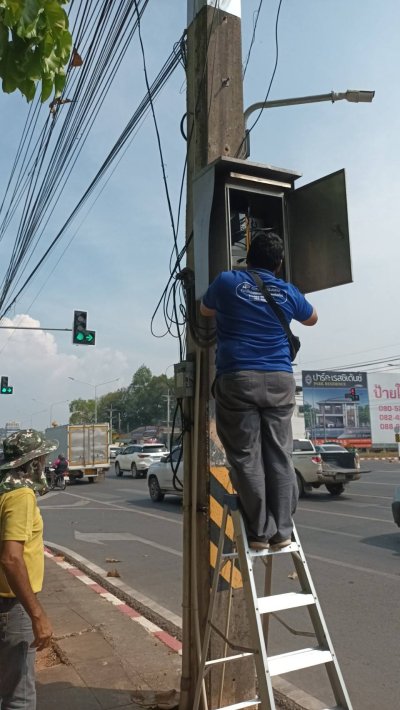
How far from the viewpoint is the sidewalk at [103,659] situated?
4.08 m

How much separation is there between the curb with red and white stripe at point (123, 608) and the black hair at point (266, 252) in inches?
138

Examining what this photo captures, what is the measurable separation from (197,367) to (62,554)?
7.20 metres

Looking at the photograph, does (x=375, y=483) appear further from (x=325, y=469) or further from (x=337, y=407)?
(x=337, y=407)

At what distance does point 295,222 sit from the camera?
4.14 meters

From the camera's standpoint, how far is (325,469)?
16.9 m

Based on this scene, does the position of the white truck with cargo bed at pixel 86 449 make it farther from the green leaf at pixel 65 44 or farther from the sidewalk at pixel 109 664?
the green leaf at pixel 65 44

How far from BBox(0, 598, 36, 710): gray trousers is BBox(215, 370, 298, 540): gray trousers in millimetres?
1204

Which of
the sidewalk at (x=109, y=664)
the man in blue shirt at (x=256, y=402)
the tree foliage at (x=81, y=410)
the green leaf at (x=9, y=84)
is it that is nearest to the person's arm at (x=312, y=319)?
the man in blue shirt at (x=256, y=402)

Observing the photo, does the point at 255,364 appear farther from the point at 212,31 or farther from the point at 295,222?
the point at 212,31

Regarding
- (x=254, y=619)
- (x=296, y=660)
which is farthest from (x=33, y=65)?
(x=296, y=660)

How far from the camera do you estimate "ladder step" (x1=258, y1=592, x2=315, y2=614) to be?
267 cm

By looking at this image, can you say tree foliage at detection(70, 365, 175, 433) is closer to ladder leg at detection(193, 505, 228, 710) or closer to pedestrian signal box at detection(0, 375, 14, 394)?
pedestrian signal box at detection(0, 375, 14, 394)

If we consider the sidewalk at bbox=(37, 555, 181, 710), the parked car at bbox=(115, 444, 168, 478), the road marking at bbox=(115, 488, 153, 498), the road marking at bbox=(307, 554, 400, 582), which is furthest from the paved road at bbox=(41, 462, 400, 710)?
the parked car at bbox=(115, 444, 168, 478)

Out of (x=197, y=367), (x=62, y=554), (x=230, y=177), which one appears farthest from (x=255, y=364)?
(x=62, y=554)
